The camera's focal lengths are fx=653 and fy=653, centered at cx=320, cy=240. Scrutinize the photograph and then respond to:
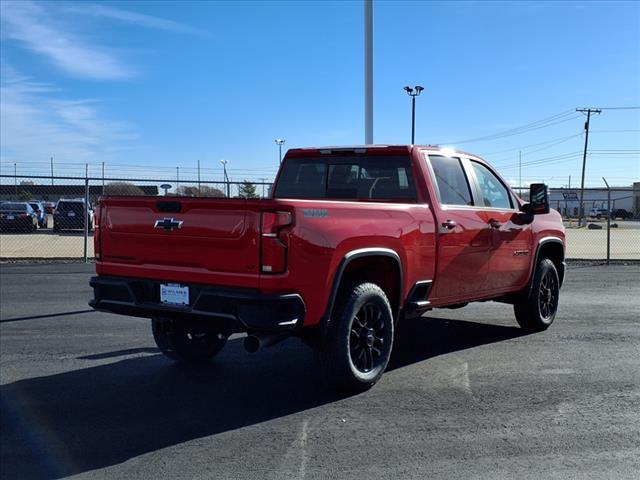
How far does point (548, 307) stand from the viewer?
8.02 m

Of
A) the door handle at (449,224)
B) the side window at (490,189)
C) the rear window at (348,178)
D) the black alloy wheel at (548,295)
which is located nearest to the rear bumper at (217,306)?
the door handle at (449,224)

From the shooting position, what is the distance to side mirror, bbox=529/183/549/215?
7.32 m

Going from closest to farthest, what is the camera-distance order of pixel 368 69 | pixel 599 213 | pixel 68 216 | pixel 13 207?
pixel 368 69
pixel 68 216
pixel 13 207
pixel 599 213

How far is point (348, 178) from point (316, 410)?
2549 millimetres

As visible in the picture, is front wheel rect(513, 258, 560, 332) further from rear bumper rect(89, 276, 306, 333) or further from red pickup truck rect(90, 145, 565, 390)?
rear bumper rect(89, 276, 306, 333)

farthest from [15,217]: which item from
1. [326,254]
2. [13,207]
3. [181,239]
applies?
[326,254]

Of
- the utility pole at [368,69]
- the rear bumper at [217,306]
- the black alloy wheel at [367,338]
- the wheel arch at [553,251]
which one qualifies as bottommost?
the black alloy wheel at [367,338]

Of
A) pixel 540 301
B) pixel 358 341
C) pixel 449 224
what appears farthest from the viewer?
pixel 540 301

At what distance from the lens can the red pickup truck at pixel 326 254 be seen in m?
4.60

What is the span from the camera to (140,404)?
200 inches

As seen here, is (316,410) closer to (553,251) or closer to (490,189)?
(490,189)

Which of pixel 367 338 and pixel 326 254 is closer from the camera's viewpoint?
pixel 326 254

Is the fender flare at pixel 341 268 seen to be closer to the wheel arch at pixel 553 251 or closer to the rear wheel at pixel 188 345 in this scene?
the rear wheel at pixel 188 345

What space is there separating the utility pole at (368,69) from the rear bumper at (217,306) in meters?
7.89
